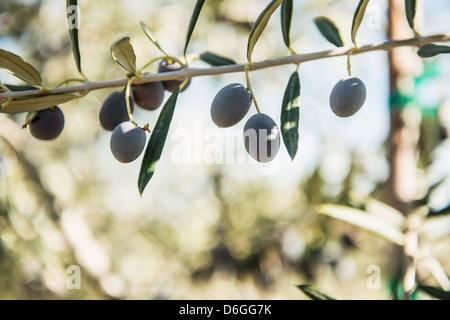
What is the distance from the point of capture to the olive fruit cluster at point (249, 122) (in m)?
0.62

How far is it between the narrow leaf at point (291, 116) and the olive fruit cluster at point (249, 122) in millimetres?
17

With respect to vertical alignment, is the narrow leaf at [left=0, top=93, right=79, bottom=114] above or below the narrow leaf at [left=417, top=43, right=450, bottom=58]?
below

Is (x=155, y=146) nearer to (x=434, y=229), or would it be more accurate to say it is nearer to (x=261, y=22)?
(x=261, y=22)

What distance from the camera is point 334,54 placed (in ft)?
2.17

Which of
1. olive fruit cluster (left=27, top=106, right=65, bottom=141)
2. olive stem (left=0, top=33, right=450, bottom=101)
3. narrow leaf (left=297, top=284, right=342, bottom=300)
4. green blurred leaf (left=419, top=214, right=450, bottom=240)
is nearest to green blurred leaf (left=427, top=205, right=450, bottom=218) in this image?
green blurred leaf (left=419, top=214, right=450, bottom=240)

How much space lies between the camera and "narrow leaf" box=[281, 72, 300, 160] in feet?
2.03

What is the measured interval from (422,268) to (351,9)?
4.99 ft

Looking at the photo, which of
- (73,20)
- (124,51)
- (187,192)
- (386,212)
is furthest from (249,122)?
(187,192)

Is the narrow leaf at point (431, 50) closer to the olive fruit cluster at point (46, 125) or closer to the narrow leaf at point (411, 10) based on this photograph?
the narrow leaf at point (411, 10)

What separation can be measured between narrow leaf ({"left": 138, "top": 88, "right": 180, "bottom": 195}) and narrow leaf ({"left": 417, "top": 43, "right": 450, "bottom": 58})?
0.40m

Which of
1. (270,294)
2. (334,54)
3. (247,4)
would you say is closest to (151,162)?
(334,54)

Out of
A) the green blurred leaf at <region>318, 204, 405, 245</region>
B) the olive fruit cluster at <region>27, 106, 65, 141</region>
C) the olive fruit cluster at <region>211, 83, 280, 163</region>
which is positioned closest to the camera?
the olive fruit cluster at <region>211, 83, 280, 163</region>

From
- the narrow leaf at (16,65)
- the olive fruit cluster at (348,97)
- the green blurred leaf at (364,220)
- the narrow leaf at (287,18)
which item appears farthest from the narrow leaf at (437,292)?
the narrow leaf at (16,65)

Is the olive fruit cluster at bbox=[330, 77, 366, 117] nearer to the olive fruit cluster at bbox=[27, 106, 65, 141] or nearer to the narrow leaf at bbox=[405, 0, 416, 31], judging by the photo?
the narrow leaf at bbox=[405, 0, 416, 31]
